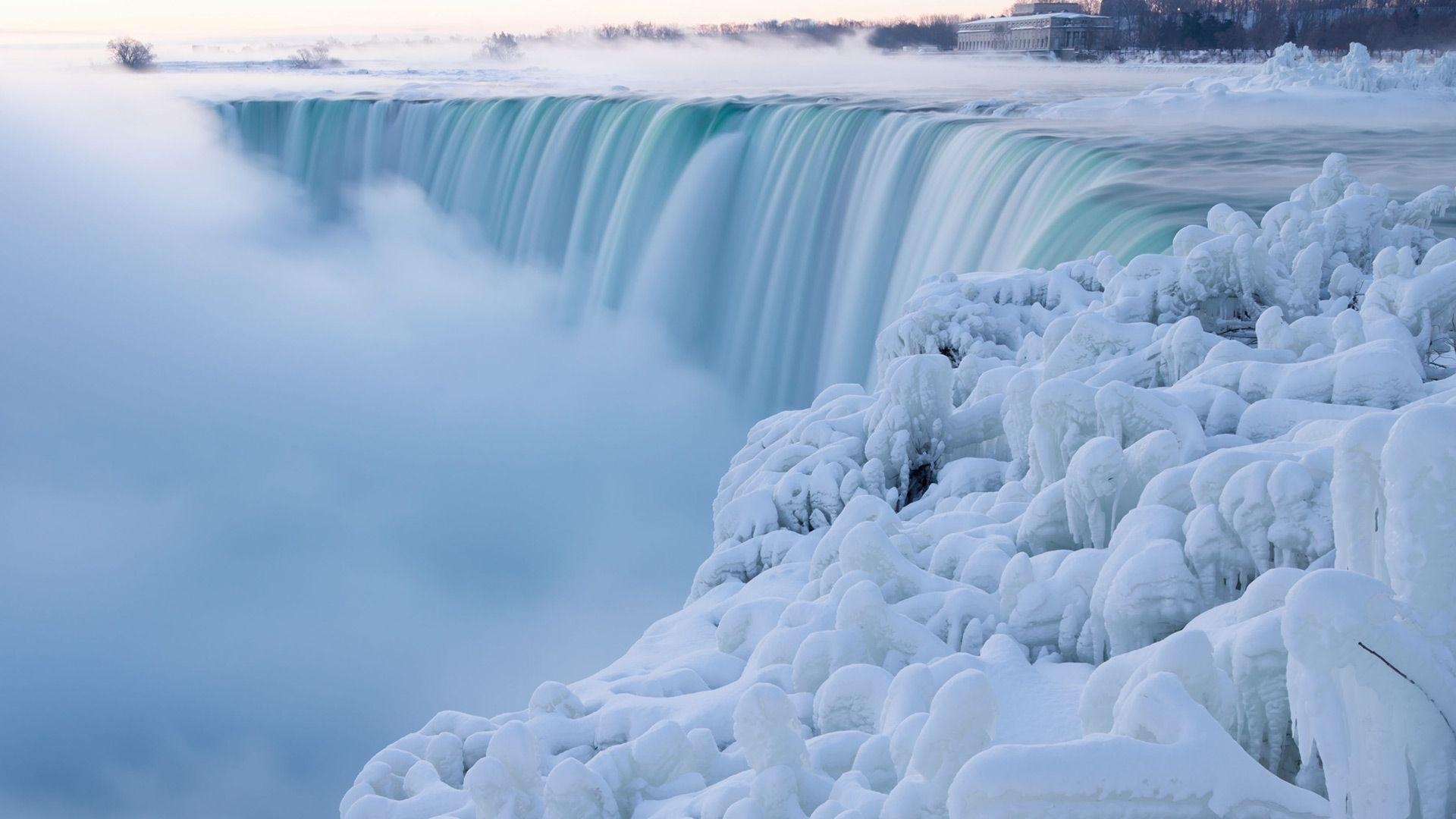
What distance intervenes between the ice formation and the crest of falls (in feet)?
10.9

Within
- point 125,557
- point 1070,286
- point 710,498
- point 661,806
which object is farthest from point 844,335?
point 661,806

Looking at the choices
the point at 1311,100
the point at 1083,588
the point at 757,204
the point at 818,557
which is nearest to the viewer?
the point at 1083,588

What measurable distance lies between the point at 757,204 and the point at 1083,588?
12507mm

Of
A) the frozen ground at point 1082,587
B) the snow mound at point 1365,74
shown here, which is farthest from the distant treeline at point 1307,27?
the frozen ground at point 1082,587

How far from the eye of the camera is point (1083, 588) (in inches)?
139

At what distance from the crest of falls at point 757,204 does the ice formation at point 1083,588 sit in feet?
10.9

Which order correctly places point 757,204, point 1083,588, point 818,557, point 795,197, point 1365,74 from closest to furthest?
point 1083,588 < point 818,557 < point 795,197 < point 757,204 < point 1365,74

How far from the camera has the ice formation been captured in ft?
6.40

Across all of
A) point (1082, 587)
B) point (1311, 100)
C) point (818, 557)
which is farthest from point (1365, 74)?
point (1082, 587)

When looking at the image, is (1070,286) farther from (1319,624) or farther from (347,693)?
(347,693)

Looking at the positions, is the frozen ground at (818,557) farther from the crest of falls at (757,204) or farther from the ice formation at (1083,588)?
the crest of falls at (757,204)

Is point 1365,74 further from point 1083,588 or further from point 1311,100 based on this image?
point 1083,588

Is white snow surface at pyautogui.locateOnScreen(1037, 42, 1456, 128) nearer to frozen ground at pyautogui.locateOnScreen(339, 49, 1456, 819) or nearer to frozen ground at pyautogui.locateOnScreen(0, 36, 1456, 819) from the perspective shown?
frozen ground at pyautogui.locateOnScreen(0, 36, 1456, 819)

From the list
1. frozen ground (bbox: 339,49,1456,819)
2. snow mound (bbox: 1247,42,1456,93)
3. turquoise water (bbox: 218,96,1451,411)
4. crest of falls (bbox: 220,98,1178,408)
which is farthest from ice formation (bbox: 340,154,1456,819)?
snow mound (bbox: 1247,42,1456,93)
